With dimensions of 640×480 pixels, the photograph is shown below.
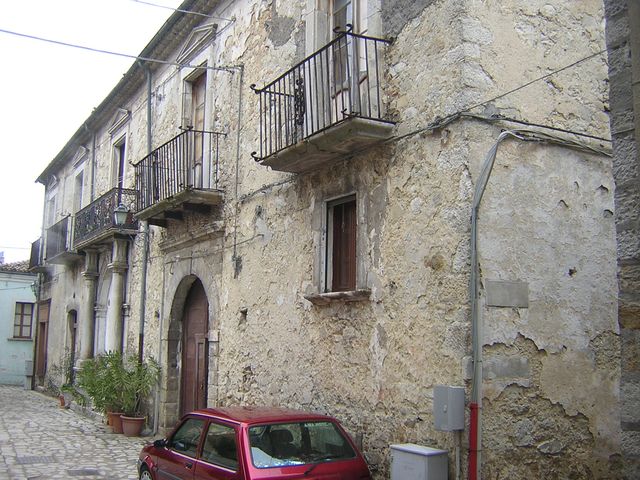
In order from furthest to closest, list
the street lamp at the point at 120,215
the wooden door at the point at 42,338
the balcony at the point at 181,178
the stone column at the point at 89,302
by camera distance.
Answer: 1. the wooden door at the point at 42,338
2. the stone column at the point at 89,302
3. the street lamp at the point at 120,215
4. the balcony at the point at 181,178

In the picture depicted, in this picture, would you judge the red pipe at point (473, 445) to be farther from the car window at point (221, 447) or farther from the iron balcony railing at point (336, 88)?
the iron balcony railing at point (336, 88)

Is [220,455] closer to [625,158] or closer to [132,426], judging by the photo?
[625,158]

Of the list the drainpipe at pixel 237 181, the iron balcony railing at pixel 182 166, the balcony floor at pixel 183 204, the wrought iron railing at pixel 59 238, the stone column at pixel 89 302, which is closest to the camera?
the drainpipe at pixel 237 181

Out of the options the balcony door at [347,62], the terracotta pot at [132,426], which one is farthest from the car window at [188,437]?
the terracotta pot at [132,426]

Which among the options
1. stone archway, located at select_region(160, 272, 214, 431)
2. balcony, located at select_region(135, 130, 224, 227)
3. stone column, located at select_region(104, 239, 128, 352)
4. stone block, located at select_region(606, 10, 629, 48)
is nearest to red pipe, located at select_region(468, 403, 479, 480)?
stone block, located at select_region(606, 10, 629, 48)

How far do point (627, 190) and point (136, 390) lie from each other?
10008 mm

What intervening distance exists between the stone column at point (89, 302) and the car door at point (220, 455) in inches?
463

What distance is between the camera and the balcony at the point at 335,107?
6738 mm

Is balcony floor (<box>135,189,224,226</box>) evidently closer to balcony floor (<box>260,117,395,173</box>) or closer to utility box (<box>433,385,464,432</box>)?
balcony floor (<box>260,117,395,173</box>)

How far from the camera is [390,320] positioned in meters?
6.59

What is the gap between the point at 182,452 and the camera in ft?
19.9

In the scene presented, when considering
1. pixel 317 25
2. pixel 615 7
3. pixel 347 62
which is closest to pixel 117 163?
pixel 317 25

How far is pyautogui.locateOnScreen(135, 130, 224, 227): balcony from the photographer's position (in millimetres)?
10164

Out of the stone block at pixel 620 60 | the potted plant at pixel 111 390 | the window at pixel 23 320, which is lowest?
the potted plant at pixel 111 390
